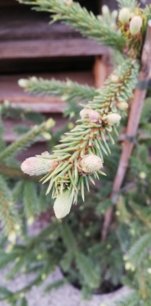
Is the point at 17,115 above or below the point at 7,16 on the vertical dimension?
A: below

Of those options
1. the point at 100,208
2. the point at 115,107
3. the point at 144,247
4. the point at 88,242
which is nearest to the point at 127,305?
the point at 144,247

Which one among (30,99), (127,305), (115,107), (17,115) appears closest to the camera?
(115,107)

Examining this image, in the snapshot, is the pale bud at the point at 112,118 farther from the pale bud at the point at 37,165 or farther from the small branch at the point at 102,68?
the small branch at the point at 102,68

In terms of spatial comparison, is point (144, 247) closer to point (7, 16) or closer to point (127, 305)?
point (127, 305)

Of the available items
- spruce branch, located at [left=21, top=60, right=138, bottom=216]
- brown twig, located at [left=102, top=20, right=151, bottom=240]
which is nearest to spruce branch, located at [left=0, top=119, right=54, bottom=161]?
brown twig, located at [left=102, top=20, right=151, bottom=240]

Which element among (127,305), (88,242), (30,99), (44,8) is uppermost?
(30,99)

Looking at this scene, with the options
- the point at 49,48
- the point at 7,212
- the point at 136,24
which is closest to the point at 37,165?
the point at 136,24

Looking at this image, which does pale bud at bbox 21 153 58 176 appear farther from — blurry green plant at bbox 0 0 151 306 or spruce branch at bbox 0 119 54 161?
spruce branch at bbox 0 119 54 161
